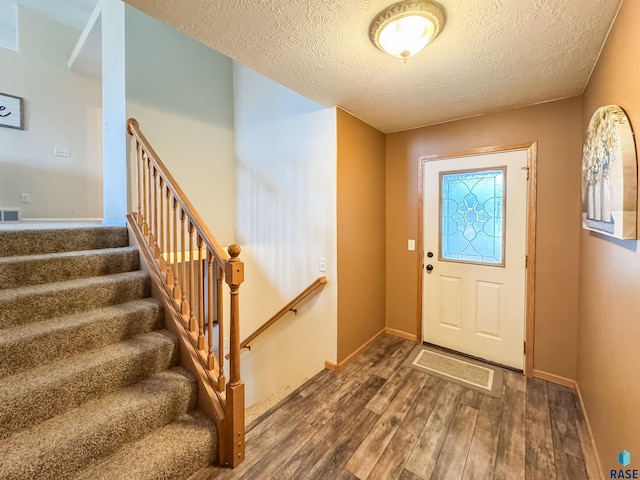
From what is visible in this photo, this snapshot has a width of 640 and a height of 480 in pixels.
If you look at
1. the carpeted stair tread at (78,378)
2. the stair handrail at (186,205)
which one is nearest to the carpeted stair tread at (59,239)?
the stair handrail at (186,205)

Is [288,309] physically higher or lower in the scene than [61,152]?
lower

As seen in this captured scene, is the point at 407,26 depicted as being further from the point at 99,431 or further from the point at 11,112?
the point at 11,112

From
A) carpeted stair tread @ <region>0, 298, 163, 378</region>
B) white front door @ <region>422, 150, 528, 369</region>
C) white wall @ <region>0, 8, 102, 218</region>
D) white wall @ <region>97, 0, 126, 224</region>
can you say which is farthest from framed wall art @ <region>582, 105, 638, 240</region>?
white wall @ <region>0, 8, 102, 218</region>

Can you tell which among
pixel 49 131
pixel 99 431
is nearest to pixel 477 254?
pixel 99 431

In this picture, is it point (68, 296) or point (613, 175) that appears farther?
point (68, 296)

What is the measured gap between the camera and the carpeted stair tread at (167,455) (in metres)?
1.29

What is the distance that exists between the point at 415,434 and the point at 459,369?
1.00m

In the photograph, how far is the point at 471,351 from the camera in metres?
2.71

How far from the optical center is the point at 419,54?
1.66 m

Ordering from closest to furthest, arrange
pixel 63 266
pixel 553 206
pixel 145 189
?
pixel 63 266 → pixel 553 206 → pixel 145 189

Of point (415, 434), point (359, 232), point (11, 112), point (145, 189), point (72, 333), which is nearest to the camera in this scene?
point (72, 333)

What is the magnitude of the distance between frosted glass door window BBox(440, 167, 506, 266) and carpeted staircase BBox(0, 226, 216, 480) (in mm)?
2539

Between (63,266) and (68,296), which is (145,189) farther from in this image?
Answer: (68,296)

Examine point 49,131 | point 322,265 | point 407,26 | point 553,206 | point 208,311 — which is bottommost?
point 208,311
